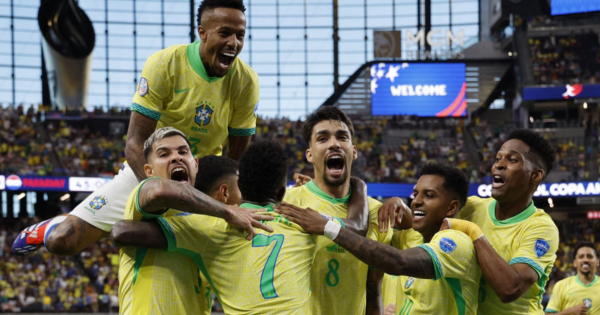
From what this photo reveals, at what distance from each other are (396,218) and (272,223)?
4.77 ft

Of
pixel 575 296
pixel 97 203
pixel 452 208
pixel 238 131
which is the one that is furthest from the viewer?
pixel 575 296

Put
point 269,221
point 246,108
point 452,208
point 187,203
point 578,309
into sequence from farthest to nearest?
point 578,309
point 246,108
point 452,208
point 269,221
point 187,203

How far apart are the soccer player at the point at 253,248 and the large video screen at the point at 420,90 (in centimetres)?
3684

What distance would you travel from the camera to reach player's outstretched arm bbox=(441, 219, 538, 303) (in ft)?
17.6

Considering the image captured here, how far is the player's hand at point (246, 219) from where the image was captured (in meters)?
4.98

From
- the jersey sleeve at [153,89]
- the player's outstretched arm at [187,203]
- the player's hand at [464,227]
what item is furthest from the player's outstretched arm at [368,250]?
the jersey sleeve at [153,89]

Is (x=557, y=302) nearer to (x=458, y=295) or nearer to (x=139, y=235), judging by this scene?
(x=458, y=295)

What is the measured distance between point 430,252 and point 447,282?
1.48 ft

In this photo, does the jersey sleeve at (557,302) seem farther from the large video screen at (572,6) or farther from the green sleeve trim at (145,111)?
the large video screen at (572,6)

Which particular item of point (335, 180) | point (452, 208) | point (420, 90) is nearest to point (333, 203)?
point (335, 180)

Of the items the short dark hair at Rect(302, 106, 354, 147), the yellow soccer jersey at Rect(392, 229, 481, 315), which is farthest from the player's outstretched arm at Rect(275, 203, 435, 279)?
the short dark hair at Rect(302, 106, 354, 147)

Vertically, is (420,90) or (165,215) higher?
(420,90)

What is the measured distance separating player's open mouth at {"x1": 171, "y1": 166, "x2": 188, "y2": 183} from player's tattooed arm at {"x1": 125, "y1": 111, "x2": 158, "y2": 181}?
723 millimetres

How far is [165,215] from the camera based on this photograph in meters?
5.34
